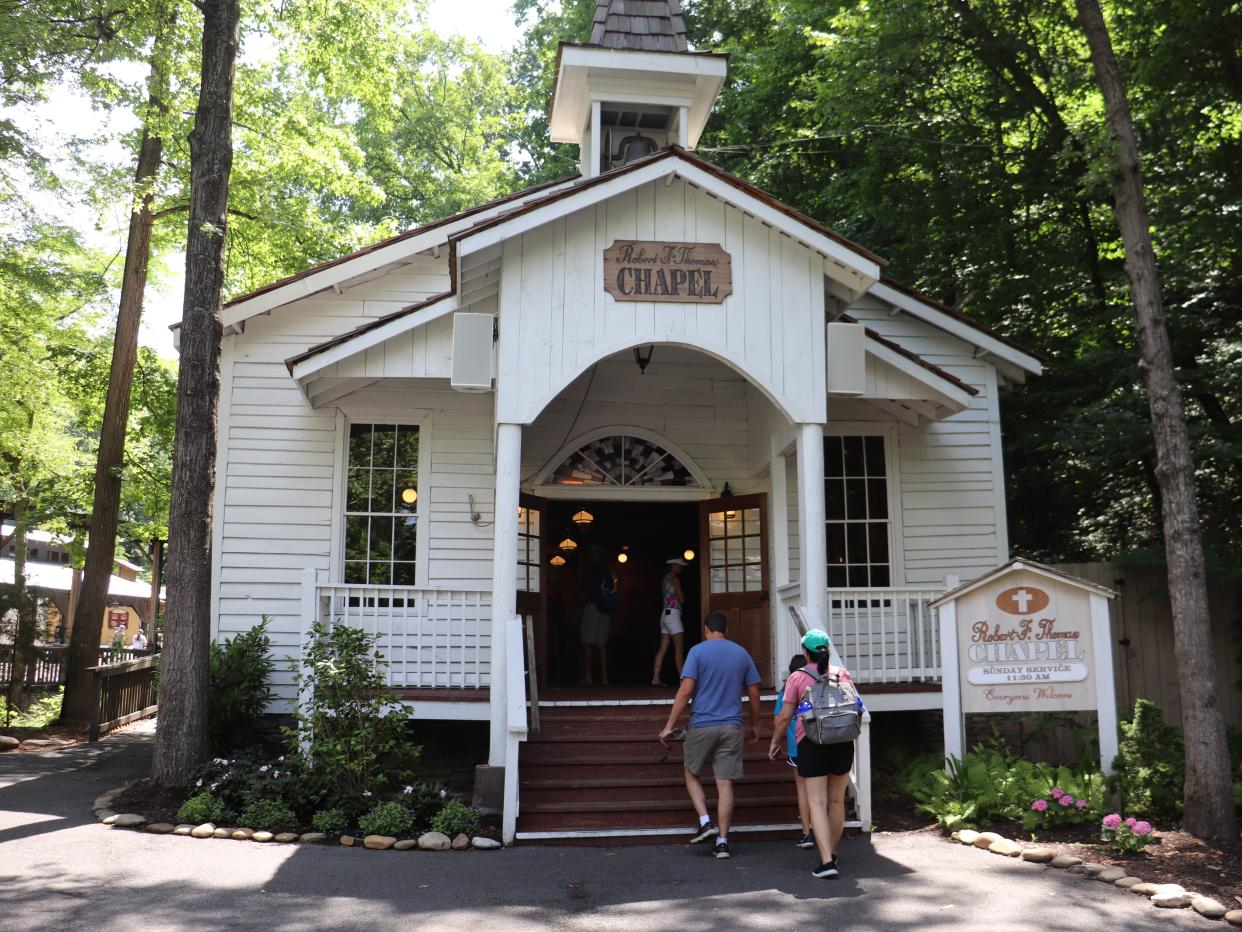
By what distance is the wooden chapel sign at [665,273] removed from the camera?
32.1ft

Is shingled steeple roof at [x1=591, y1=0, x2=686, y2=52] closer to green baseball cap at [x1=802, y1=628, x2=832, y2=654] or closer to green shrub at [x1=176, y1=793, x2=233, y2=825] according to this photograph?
green baseball cap at [x1=802, y1=628, x2=832, y2=654]

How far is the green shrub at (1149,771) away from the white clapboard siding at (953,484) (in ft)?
13.3

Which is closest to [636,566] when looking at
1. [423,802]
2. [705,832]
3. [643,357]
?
[643,357]

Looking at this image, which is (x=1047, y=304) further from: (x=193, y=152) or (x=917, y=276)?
(x=193, y=152)

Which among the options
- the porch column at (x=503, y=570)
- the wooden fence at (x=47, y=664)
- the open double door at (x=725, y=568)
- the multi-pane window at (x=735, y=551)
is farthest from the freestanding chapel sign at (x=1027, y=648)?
the wooden fence at (x=47, y=664)

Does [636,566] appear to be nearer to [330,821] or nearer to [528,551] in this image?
[528,551]

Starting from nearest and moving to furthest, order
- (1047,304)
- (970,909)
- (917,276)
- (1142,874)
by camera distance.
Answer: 1. (970,909)
2. (1142,874)
3. (1047,304)
4. (917,276)

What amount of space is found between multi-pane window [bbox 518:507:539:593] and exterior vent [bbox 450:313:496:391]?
9.02 ft

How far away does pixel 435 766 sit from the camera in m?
11.3

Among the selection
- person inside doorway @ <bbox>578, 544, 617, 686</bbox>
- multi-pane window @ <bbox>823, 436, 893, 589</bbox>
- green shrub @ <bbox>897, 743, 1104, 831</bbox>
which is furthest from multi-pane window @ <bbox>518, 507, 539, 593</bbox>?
green shrub @ <bbox>897, 743, 1104, 831</bbox>

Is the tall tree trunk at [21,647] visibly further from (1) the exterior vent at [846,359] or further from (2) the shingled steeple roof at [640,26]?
(1) the exterior vent at [846,359]

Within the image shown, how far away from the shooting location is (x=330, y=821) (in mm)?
8453

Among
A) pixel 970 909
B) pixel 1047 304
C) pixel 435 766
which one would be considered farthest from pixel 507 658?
pixel 1047 304

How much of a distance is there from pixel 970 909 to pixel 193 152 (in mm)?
9941
